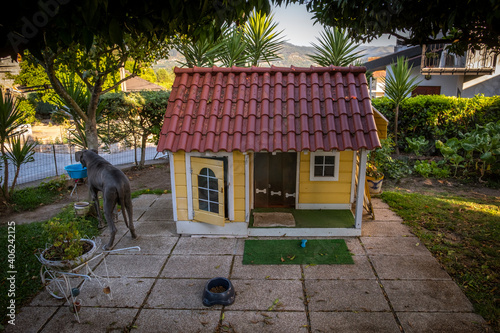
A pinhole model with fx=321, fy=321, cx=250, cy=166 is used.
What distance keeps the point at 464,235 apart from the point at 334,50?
21.6 feet

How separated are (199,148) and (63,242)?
8.86ft

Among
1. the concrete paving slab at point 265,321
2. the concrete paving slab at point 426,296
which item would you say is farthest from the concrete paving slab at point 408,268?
the concrete paving slab at point 265,321

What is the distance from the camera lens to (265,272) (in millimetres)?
5465

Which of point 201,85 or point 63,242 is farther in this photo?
point 201,85

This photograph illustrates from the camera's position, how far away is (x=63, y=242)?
184 inches

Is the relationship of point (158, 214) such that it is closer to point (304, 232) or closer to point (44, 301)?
point (44, 301)

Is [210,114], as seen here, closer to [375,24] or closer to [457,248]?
[375,24]

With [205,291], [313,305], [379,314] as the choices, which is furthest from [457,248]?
[205,291]

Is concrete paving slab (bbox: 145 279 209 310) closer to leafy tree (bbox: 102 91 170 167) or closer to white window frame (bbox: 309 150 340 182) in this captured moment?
white window frame (bbox: 309 150 340 182)

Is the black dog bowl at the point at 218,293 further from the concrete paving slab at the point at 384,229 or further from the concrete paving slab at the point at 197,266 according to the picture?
the concrete paving slab at the point at 384,229

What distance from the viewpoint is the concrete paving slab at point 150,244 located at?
6.20m

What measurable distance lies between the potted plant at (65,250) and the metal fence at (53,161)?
679cm

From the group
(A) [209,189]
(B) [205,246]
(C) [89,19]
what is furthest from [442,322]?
(C) [89,19]

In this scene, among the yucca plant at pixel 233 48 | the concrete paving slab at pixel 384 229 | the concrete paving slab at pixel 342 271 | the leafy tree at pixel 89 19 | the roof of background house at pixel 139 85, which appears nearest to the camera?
the leafy tree at pixel 89 19
